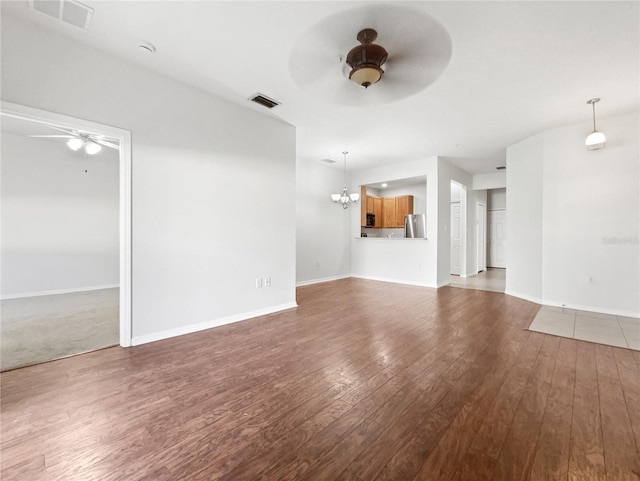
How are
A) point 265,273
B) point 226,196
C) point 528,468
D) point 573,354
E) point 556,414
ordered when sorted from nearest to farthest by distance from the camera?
1. point 528,468
2. point 556,414
3. point 573,354
4. point 226,196
5. point 265,273

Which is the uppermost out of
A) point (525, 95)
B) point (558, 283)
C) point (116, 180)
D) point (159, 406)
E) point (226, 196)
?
point (525, 95)

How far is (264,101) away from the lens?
3426 millimetres

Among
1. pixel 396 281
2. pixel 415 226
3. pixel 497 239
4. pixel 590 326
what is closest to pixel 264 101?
pixel 415 226

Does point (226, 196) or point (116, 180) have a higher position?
point (116, 180)

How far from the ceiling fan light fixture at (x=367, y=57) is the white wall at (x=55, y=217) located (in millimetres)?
5981

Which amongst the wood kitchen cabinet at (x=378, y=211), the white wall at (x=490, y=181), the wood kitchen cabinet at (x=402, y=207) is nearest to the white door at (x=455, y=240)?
the white wall at (x=490, y=181)

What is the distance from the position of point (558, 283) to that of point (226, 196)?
5.39 meters

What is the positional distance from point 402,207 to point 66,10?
728 cm

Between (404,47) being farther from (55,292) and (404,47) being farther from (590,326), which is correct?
(55,292)

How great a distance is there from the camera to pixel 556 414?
67.6 inches

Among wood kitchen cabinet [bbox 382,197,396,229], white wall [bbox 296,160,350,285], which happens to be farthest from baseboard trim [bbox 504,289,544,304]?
white wall [bbox 296,160,350,285]

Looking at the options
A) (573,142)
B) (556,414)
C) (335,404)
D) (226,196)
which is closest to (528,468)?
(556,414)

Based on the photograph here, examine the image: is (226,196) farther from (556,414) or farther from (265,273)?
(556,414)

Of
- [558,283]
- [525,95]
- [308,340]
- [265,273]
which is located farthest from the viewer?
[558,283]
